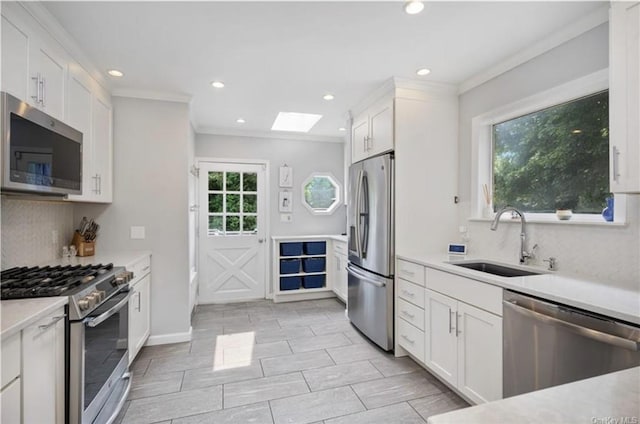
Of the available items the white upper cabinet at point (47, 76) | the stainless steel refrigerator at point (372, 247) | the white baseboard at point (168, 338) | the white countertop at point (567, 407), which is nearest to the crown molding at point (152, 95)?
the white upper cabinet at point (47, 76)

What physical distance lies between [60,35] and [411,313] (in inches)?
128

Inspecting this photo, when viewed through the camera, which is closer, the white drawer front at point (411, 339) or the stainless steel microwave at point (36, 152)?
the stainless steel microwave at point (36, 152)

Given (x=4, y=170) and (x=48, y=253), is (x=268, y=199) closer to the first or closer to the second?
(x=48, y=253)

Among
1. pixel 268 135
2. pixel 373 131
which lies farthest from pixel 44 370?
pixel 268 135

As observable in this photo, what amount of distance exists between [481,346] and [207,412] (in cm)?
180

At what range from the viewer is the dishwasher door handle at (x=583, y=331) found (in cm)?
120

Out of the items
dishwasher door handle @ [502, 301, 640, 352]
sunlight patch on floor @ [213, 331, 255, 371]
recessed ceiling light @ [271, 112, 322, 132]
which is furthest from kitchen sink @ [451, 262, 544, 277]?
recessed ceiling light @ [271, 112, 322, 132]

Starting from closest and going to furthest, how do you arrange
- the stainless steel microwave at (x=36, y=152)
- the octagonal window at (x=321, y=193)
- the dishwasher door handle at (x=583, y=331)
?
the dishwasher door handle at (x=583, y=331) → the stainless steel microwave at (x=36, y=152) → the octagonal window at (x=321, y=193)

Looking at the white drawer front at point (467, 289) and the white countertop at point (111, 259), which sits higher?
the white countertop at point (111, 259)

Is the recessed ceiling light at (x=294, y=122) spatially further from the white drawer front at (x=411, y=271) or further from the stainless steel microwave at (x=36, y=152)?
the stainless steel microwave at (x=36, y=152)

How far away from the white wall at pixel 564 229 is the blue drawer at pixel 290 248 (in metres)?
2.39

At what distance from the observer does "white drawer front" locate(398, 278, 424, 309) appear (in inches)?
97.4

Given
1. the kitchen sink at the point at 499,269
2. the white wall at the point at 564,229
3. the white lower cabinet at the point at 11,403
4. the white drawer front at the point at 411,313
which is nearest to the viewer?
the white lower cabinet at the point at 11,403

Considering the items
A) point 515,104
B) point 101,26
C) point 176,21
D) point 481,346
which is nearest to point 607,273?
point 481,346
